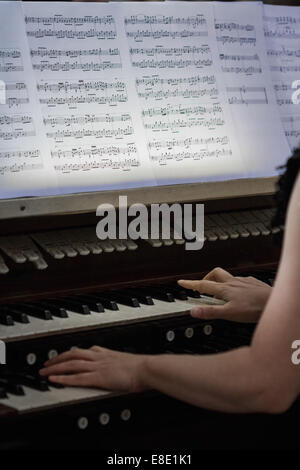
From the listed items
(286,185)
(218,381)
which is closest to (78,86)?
(286,185)

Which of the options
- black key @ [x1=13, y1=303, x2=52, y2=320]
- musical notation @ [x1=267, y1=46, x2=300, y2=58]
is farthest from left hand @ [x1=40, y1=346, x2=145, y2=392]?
musical notation @ [x1=267, y1=46, x2=300, y2=58]

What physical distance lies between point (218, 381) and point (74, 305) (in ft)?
3.07

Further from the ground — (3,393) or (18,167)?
(18,167)

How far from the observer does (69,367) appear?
7.19 ft

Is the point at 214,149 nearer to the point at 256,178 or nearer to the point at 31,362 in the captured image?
the point at 256,178

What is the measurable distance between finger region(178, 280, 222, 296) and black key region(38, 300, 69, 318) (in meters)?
0.45

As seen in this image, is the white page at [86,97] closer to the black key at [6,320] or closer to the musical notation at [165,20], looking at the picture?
the musical notation at [165,20]

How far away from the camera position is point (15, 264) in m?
2.72

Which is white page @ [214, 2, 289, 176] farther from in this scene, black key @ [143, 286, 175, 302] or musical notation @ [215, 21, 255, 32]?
black key @ [143, 286, 175, 302]

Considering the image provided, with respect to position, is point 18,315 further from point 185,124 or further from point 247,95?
point 247,95

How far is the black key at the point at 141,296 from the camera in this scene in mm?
2760
